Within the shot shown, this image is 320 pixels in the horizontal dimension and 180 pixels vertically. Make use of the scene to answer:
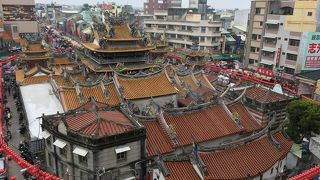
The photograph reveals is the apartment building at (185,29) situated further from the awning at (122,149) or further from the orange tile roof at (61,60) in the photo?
the awning at (122,149)

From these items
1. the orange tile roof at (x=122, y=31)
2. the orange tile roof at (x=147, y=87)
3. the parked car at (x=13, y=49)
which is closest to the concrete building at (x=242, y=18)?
the parked car at (x=13, y=49)

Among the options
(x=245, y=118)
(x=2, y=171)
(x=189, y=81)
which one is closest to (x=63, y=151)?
(x=2, y=171)

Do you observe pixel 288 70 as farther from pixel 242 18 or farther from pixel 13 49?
pixel 13 49

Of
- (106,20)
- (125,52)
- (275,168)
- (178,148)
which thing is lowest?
(275,168)

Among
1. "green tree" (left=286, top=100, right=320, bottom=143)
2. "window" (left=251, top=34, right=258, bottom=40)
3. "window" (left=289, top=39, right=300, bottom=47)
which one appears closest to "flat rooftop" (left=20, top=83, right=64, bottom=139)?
"green tree" (left=286, top=100, right=320, bottom=143)

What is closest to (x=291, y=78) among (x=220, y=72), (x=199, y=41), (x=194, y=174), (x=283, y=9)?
(x=220, y=72)

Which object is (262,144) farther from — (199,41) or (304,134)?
(199,41)
